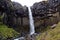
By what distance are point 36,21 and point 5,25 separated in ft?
35.7

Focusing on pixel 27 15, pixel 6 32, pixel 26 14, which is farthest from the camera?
pixel 27 15

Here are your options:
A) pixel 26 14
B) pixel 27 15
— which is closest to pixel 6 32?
pixel 26 14

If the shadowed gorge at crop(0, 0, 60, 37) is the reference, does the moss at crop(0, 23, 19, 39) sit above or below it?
below

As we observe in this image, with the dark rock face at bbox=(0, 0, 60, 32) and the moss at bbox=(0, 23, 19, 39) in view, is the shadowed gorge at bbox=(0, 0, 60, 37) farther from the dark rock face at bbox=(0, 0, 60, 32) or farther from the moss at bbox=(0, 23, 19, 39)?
the moss at bbox=(0, 23, 19, 39)

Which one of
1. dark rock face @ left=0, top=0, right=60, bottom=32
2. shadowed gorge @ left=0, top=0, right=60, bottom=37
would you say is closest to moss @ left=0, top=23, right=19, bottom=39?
shadowed gorge @ left=0, top=0, right=60, bottom=37

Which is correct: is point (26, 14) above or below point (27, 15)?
above

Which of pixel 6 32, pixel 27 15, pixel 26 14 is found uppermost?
Result: pixel 26 14

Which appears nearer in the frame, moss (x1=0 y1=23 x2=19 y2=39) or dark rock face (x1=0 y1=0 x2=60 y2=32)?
moss (x1=0 y1=23 x2=19 y2=39)

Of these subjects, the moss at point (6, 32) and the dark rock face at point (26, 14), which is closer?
the moss at point (6, 32)

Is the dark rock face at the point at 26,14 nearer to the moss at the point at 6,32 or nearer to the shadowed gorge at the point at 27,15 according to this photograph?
the shadowed gorge at the point at 27,15

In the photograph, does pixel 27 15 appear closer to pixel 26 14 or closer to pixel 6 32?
pixel 26 14

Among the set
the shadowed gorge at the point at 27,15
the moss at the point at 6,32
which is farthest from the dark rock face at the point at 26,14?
the moss at the point at 6,32

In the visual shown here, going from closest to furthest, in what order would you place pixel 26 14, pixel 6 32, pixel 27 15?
1. pixel 6 32
2. pixel 26 14
3. pixel 27 15

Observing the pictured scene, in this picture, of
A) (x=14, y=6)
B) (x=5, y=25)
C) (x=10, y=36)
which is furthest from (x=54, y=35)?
(x=14, y=6)
